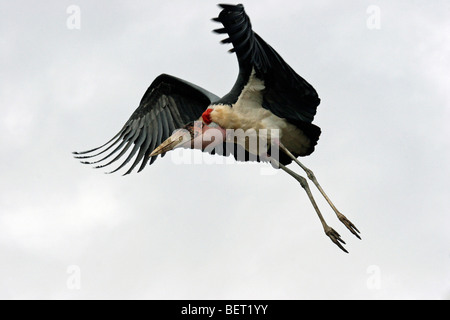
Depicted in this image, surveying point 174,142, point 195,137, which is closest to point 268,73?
point 195,137

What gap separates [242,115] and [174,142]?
3.82ft

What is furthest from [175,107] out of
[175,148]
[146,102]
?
[175,148]

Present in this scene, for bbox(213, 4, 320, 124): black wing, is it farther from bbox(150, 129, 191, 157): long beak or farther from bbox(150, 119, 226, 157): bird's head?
bbox(150, 129, 191, 157): long beak

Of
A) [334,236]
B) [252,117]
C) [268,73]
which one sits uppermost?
[268,73]

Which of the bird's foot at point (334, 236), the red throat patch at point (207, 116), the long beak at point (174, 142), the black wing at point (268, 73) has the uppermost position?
the black wing at point (268, 73)

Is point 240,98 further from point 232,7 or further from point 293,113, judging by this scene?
point 232,7

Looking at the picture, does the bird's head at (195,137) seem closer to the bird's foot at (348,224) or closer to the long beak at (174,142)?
the long beak at (174,142)

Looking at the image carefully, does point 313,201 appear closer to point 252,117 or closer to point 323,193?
point 323,193

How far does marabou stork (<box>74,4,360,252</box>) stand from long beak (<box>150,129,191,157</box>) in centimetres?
1

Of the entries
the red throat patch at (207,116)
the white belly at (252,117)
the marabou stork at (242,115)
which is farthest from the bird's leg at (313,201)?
the red throat patch at (207,116)

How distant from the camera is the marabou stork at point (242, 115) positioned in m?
10.9

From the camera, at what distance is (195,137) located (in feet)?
39.2

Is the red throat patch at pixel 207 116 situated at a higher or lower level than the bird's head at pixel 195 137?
higher

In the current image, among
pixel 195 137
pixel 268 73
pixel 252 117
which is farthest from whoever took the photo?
pixel 195 137
